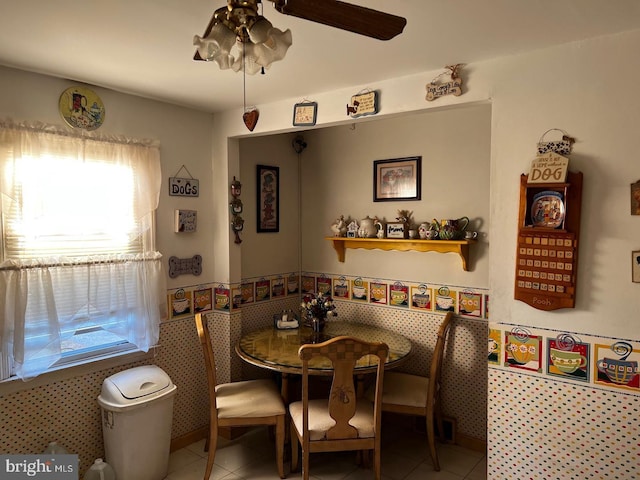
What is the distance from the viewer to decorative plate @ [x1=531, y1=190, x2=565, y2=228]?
1.97 meters

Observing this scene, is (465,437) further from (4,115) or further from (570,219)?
(4,115)

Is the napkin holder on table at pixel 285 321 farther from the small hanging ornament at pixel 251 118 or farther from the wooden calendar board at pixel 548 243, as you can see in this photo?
the wooden calendar board at pixel 548 243

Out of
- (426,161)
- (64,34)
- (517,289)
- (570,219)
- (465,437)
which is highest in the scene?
(64,34)

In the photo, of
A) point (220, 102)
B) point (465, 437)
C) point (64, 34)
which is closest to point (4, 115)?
point (64, 34)

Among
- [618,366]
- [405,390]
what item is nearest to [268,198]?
[405,390]

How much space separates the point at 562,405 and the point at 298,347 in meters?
1.62

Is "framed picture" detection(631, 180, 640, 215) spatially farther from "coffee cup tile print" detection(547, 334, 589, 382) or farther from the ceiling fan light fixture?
the ceiling fan light fixture

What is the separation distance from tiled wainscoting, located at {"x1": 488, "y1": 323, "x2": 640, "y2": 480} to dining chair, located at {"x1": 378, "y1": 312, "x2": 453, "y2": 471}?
673 mm

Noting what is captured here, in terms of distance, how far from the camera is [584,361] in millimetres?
1958

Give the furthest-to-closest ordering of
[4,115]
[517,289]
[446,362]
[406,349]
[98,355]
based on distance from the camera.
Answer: [446,362] → [406,349] → [98,355] → [4,115] → [517,289]

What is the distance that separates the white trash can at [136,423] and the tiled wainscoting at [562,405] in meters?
1.89

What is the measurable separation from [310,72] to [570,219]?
57.8 inches

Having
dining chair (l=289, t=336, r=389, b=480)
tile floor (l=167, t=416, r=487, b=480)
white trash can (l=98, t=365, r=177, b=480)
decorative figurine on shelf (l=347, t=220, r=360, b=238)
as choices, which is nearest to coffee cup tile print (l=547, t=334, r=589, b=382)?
dining chair (l=289, t=336, r=389, b=480)

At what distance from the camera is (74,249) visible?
2588 millimetres
